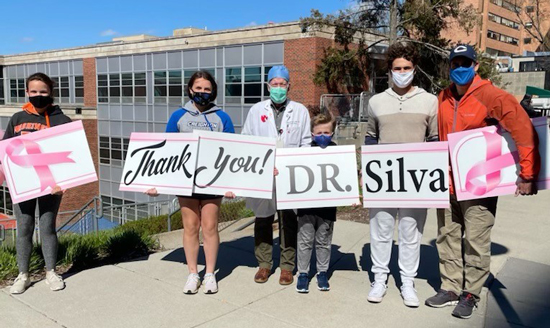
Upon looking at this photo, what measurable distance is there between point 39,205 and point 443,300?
382 centimetres

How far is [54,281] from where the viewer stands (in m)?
4.45

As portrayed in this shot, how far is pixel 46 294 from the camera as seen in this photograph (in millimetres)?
4324

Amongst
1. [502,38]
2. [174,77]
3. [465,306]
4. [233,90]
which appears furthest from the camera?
[502,38]

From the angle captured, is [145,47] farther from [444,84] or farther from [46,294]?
[46,294]

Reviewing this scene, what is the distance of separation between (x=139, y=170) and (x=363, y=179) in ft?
6.96

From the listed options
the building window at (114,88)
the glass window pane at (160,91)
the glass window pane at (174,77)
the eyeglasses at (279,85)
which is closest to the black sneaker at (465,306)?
the eyeglasses at (279,85)

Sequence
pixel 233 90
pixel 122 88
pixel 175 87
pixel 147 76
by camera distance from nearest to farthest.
A: pixel 233 90
pixel 175 87
pixel 147 76
pixel 122 88

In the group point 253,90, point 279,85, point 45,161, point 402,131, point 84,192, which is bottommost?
point 84,192

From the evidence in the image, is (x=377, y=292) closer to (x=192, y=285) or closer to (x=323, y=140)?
(x=323, y=140)

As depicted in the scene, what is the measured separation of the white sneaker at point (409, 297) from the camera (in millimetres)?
4117

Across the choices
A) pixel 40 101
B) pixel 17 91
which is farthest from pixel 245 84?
pixel 17 91

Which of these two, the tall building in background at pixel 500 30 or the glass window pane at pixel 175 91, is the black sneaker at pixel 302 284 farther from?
the tall building in background at pixel 500 30

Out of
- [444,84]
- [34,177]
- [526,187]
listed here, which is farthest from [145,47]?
[526,187]

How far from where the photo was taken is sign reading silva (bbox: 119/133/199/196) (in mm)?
4320
